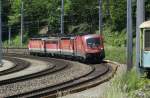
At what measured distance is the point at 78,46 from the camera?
44062 mm

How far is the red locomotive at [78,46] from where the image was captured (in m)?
42.3

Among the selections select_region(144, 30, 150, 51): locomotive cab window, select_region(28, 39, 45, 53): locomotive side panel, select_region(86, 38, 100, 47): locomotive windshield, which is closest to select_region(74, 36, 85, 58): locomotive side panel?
select_region(86, 38, 100, 47): locomotive windshield

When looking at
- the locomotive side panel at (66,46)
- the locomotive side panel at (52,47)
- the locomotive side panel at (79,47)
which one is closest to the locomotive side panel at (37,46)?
the locomotive side panel at (52,47)

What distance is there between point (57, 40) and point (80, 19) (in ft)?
136

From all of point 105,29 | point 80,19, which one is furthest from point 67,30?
point 105,29

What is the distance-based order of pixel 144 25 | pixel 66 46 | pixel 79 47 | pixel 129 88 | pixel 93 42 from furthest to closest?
pixel 66 46 < pixel 79 47 < pixel 93 42 < pixel 144 25 < pixel 129 88

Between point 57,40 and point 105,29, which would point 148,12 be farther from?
point 57,40

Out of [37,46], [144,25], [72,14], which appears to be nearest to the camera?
[144,25]

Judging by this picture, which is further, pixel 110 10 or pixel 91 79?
pixel 110 10

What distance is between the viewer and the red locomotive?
4234 centimetres

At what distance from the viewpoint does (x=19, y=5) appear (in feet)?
343

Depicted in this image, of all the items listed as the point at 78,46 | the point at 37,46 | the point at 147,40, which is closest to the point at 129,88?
the point at 147,40

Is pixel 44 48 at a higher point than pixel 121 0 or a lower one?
lower

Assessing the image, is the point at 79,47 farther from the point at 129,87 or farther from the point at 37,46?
the point at 129,87
